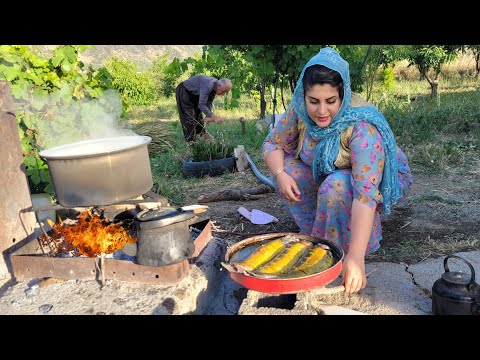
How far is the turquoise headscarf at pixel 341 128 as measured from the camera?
2646 mm

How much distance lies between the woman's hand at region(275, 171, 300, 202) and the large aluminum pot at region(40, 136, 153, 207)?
0.97 metres

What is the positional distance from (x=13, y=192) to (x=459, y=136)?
6753 mm

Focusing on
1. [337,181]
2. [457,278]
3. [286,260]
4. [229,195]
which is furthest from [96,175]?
[229,195]

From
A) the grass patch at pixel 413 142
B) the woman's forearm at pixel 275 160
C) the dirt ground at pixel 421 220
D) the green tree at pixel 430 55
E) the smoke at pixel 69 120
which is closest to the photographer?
the woman's forearm at pixel 275 160

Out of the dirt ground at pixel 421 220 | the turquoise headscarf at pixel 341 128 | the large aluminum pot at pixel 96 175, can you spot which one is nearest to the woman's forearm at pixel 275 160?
the turquoise headscarf at pixel 341 128

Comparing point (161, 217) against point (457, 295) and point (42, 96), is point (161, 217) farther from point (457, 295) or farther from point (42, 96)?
point (42, 96)

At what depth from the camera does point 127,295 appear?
2381 mm

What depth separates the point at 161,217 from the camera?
95.7 inches

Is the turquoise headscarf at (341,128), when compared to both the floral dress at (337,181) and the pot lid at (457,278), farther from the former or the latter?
the pot lid at (457,278)

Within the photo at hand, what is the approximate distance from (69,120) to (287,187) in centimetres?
237

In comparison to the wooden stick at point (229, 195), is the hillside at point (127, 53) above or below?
above

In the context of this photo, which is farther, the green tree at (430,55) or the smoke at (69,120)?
the green tree at (430,55)

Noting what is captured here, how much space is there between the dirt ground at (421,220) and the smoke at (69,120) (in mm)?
1309

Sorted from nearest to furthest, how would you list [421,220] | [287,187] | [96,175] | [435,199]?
[96,175] → [287,187] → [421,220] → [435,199]
